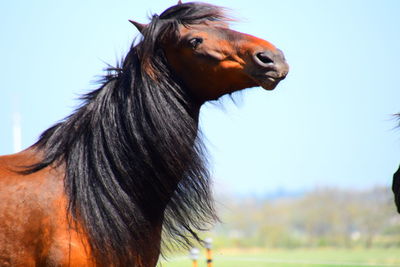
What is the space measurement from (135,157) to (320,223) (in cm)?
4470

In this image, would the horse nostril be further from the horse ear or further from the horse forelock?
the horse ear

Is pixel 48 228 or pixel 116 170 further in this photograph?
pixel 116 170

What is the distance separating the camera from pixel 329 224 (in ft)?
150

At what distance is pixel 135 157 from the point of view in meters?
4.07

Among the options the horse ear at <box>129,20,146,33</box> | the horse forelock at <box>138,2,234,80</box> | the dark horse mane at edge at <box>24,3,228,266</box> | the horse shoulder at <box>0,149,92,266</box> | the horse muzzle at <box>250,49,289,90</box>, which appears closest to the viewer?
the horse shoulder at <box>0,149,92,266</box>

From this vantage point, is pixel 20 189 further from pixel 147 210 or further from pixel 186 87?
pixel 186 87

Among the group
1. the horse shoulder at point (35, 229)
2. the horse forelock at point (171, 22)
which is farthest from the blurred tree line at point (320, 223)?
the horse shoulder at point (35, 229)

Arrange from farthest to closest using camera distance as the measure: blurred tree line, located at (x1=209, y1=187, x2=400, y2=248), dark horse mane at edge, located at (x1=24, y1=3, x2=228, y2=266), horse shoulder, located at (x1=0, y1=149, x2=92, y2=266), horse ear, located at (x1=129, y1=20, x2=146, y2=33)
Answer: blurred tree line, located at (x1=209, y1=187, x2=400, y2=248) < horse ear, located at (x1=129, y1=20, x2=146, y2=33) < dark horse mane at edge, located at (x1=24, y1=3, x2=228, y2=266) < horse shoulder, located at (x1=0, y1=149, x2=92, y2=266)

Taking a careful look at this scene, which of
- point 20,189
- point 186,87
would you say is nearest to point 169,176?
point 186,87

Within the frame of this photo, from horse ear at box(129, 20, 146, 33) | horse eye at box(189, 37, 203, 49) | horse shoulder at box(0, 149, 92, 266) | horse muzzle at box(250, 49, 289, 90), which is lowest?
horse shoulder at box(0, 149, 92, 266)

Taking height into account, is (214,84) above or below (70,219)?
above

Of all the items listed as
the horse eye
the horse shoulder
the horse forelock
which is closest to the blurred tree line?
the horse forelock

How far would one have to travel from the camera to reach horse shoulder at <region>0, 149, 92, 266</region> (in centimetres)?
364

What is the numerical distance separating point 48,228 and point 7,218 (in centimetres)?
24
